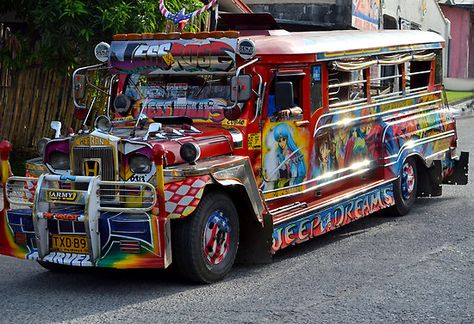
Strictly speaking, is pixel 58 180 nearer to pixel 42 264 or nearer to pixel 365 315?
pixel 42 264

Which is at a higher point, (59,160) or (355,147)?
(59,160)

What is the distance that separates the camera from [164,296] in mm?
7688

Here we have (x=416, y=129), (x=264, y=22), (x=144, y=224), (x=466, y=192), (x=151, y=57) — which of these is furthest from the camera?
(x=466, y=192)

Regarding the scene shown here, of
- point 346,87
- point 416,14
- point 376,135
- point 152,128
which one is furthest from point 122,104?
point 416,14

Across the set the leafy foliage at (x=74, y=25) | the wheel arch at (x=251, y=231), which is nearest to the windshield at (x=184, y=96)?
the wheel arch at (x=251, y=231)

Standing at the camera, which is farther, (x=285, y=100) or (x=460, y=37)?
(x=460, y=37)

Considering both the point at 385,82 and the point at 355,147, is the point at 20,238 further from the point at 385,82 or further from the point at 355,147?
the point at 385,82

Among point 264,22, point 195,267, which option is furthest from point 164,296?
point 264,22

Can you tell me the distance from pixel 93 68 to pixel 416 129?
14.5 feet

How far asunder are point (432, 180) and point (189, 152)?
5353mm

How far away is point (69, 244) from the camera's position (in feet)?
25.5

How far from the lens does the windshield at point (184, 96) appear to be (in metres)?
8.85

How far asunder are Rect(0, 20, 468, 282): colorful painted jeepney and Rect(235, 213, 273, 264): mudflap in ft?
0.04

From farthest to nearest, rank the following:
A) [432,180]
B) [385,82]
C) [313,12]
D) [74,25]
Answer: [313,12]
[74,25]
[432,180]
[385,82]
